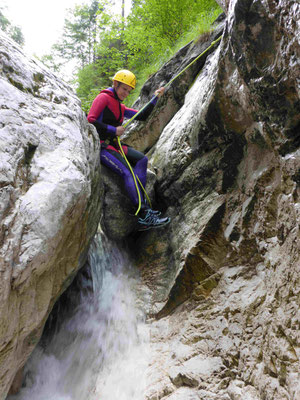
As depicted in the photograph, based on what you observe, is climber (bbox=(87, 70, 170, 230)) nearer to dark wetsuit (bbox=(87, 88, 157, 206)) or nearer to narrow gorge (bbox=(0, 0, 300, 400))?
dark wetsuit (bbox=(87, 88, 157, 206))

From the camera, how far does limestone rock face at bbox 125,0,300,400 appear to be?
2176 millimetres

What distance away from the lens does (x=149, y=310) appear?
3.71m

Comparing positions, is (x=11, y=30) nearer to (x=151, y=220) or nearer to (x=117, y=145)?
(x=117, y=145)

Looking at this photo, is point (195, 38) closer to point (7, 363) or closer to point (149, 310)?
point (149, 310)

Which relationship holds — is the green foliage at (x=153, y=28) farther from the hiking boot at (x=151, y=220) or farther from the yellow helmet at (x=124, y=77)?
the hiking boot at (x=151, y=220)

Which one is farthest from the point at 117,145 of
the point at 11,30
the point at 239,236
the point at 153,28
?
the point at 11,30

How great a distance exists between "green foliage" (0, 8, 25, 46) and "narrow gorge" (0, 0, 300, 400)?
17.1m

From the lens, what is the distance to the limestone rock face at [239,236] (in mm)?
2176

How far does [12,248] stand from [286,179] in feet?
7.53

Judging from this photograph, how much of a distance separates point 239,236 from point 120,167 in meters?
2.20

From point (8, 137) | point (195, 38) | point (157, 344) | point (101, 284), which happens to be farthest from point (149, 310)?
point (195, 38)

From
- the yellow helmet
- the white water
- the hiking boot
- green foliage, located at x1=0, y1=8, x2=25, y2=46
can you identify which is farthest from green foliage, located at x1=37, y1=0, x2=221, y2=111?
green foliage, located at x1=0, y1=8, x2=25, y2=46

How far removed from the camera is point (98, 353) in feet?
10.5

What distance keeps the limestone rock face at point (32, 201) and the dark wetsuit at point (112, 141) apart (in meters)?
1.25
